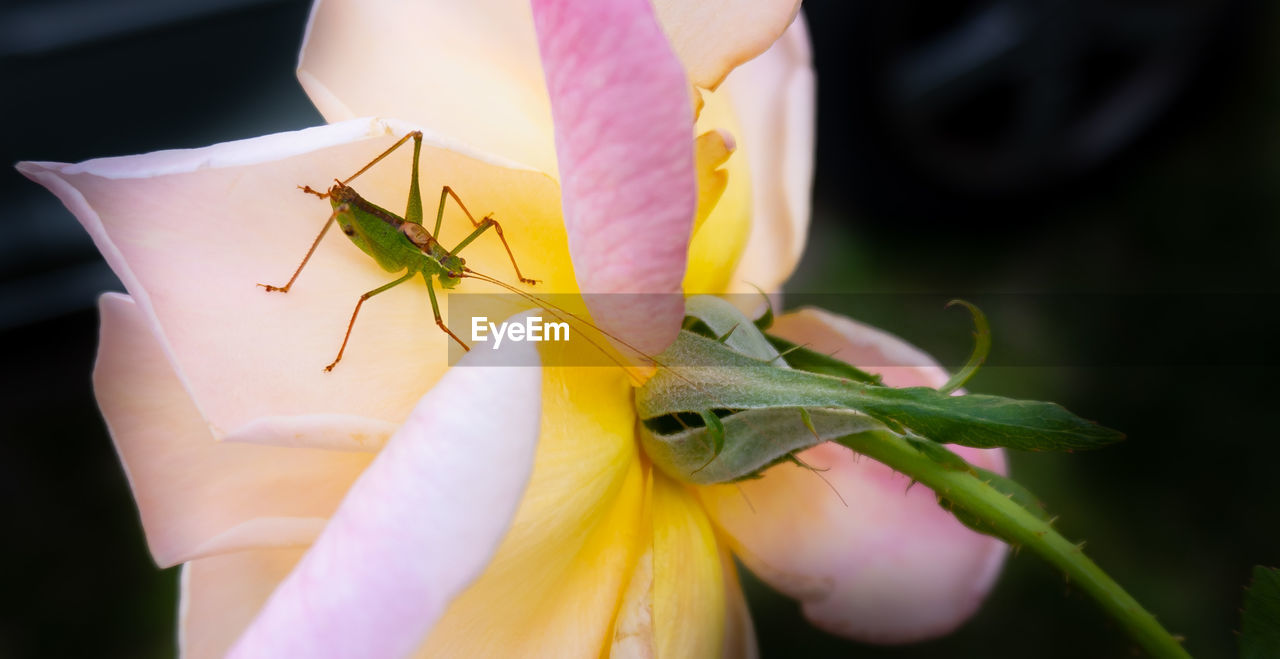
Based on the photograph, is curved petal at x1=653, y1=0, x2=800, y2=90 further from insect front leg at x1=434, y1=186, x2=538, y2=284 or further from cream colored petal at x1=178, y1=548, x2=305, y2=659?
cream colored petal at x1=178, y1=548, x2=305, y2=659

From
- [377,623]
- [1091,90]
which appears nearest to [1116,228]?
[1091,90]

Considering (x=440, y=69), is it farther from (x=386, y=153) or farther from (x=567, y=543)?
(x=567, y=543)

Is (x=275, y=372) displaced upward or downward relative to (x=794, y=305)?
downward

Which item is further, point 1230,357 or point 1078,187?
point 1078,187

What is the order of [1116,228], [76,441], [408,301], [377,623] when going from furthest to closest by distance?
[1116,228], [76,441], [408,301], [377,623]

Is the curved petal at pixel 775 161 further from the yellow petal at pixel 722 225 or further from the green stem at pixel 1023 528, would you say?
the green stem at pixel 1023 528

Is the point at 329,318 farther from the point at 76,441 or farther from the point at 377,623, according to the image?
the point at 76,441
